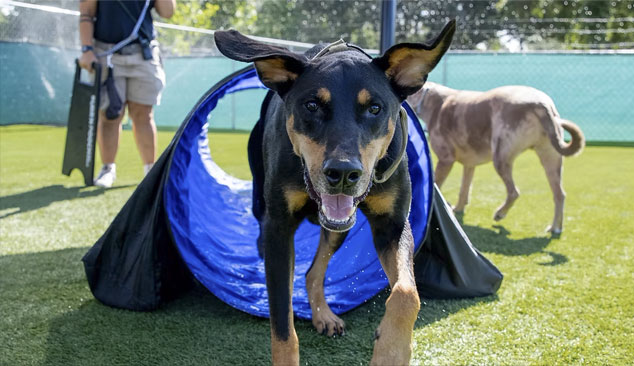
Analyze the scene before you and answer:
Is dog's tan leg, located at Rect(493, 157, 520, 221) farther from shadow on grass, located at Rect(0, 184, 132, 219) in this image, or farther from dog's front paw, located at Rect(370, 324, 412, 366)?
shadow on grass, located at Rect(0, 184, 132, 219)

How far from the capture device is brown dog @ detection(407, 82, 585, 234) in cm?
487

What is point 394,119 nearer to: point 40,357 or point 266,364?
point 266,364

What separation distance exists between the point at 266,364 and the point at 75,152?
504 centimetres

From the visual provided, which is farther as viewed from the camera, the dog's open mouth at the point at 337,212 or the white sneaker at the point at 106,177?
the white sneaker at the point at 106,177

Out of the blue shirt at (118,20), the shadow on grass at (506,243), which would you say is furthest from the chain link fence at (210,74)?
the shadow on grass at (506,243)

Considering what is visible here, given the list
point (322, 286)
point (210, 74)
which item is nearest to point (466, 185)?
point (322, 286)

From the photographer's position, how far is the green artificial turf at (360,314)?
2734 mm

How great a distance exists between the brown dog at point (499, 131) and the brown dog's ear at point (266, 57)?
10.1ft

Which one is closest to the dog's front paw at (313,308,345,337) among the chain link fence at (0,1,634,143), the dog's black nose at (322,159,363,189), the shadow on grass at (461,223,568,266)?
the dog's black nose at (322,159,363,189)

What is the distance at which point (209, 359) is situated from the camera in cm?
270

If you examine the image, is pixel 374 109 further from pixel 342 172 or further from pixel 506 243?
pixel 506 243

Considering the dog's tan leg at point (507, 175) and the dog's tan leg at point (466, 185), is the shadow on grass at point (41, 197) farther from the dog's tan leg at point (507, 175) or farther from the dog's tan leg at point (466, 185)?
the dog's tan leg at point (507, 175)

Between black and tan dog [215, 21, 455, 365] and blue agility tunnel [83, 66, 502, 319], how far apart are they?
29.1 inches

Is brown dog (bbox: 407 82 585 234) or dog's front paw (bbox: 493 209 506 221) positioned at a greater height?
brown dog (bbox: 407 82 585 234)
